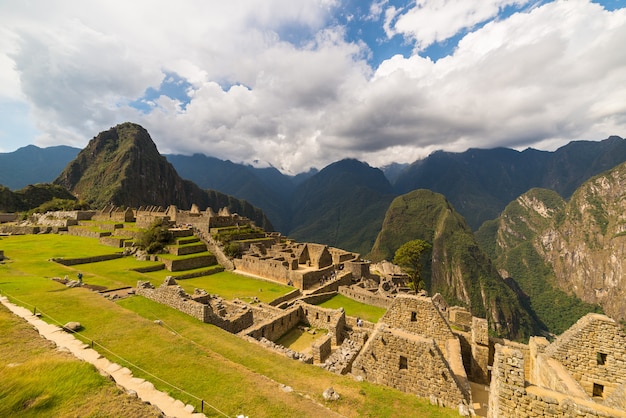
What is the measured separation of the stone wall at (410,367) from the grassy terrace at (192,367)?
341 mm

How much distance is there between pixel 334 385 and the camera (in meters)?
7.91

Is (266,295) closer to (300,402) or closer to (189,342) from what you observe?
(189,342)

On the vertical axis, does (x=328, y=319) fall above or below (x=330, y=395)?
below

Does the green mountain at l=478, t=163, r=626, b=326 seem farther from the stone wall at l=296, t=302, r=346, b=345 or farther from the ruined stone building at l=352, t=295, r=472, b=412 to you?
the ruined stone building at l=352, t=295, r=472, b=412

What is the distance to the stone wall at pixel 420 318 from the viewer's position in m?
10.0

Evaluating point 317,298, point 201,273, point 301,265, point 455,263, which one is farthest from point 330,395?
point 455,263

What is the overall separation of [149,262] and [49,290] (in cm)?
1680

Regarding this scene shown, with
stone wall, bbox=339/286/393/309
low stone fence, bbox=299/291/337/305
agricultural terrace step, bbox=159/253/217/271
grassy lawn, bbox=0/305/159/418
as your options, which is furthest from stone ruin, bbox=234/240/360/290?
grassy lawn, bbox=0/305/159/418

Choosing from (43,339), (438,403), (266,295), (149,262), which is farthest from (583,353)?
(149,262)

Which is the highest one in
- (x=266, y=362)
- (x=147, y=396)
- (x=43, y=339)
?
(x=43, y=339)

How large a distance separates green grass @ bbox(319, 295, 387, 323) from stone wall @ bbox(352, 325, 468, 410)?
474 inches

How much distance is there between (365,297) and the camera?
24438 millimetres

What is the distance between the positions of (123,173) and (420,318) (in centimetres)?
18731

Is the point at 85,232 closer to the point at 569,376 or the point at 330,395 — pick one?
the point at 330,395
